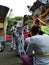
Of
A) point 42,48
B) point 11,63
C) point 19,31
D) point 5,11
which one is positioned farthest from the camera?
point 5,11

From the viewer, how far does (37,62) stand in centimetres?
614

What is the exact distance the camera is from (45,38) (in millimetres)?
6137

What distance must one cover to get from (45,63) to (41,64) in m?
0.10

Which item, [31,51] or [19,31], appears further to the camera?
[19,31]

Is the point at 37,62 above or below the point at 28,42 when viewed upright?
below

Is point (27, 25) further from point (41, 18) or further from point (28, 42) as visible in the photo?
point (28, 42)

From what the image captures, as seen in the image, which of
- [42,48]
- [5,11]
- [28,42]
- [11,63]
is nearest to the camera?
[42,48]

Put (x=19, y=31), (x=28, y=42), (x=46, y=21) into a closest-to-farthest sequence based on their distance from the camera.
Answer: (x=28, y=42), (x=46, y=21), (x=19, y=31)

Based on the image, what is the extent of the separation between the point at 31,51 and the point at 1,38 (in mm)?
9044

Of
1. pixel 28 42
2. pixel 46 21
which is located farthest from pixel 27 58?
pixel 46 21

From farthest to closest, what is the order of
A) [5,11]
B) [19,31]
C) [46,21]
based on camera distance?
[5,11] → [19,31] → [46,21]

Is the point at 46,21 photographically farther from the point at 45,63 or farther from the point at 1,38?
the point at 45,63

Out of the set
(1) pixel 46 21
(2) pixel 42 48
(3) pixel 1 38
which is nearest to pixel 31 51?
(2) pixel 42 48

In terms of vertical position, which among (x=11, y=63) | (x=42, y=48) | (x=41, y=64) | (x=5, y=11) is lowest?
(x=11, y=63)
